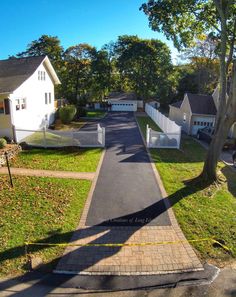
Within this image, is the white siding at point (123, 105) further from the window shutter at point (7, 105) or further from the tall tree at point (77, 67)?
the window shutter at point (7, 105)

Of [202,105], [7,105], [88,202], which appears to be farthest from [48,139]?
[202,105]

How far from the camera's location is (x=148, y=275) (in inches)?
247

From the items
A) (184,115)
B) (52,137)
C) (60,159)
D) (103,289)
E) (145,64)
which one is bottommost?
(103,289)

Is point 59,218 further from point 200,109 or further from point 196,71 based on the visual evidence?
point 196,71

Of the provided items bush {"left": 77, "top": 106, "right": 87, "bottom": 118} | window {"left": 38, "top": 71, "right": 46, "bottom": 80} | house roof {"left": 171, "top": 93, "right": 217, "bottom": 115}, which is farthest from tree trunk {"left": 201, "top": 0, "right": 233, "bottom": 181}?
bush {"left": 77, "top": 106, "right": 87, "bottom": 118}

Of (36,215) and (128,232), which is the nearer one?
(128,232)

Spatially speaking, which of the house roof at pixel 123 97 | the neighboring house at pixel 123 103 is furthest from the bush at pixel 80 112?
the house roof at pixel 123 97

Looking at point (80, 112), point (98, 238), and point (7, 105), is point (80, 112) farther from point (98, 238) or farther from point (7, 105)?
point (98, 238)

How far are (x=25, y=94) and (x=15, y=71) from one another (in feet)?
10.6

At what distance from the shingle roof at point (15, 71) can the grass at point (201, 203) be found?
11940 millimetres

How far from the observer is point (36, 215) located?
880 centimetres

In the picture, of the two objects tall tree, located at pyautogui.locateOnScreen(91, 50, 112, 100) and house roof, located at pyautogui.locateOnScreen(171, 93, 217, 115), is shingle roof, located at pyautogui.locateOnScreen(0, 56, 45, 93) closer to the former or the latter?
house roof, located at pyautogui.locateOnScreen(171, 93, 217, 115)

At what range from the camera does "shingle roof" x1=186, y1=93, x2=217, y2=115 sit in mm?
26203

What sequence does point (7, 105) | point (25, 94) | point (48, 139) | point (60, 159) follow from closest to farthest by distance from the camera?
point (60, 159) < point (7, 105) < point (48, 139) < point (25, 94)
